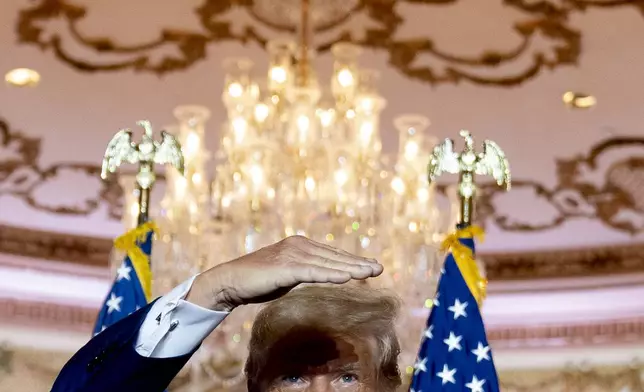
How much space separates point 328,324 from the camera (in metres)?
2.55

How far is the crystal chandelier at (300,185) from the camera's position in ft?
19.0

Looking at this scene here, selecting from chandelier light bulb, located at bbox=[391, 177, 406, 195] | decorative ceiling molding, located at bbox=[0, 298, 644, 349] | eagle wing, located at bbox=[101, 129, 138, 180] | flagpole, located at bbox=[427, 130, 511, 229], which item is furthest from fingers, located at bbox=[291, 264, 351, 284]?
decorative ceiling molding, located at bbox=[0, 298, 644, 349]

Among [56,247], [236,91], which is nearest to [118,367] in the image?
[236,91]

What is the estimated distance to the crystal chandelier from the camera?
5.79 m

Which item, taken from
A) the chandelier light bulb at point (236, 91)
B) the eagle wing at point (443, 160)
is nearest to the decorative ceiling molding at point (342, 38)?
the chandelier light bulb at point (236, 91)

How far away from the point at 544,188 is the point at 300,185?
2651mm

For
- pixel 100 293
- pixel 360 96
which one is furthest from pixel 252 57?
pixel 100 293

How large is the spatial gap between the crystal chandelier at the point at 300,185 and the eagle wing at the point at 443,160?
2.04m

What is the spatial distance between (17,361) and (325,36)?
412cm

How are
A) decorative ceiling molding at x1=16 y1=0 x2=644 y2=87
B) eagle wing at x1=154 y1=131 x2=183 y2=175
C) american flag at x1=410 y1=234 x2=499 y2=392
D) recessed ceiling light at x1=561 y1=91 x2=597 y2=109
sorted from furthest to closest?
1. recessed ceiling light at x1=561 y1=91 x2=597 y2=109
2. decorative ceiling molding at x1=16 y1=0 x2=644 y2=87
3. eagle wing at x1=154 y1=131 x2=183 y2=175
4. american flag at x1=410 y1=234 x2=499 y2=392

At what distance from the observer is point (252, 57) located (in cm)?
655

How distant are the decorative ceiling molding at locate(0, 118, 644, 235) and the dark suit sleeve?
5346 millimetres

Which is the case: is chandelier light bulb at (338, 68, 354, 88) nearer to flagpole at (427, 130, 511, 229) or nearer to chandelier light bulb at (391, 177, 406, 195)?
chandelier light bulb at (391, 177, 406, 195)

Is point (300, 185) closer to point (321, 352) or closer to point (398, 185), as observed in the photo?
point (398, 185)
